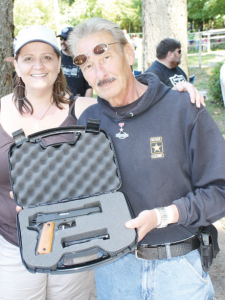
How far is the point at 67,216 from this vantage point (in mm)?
1824

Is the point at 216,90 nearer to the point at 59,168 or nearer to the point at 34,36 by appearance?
the point at 34,36

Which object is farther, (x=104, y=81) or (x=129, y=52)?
(x=129, y=52)

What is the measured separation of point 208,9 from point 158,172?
1149 inches

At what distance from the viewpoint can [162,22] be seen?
5664mm

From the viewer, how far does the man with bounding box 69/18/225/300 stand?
59.1 inches

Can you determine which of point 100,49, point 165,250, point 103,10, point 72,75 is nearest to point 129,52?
point 100,49

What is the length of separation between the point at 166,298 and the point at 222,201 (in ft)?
2.11

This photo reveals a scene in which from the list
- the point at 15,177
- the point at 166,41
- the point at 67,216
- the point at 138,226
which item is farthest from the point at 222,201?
the point at 166,41

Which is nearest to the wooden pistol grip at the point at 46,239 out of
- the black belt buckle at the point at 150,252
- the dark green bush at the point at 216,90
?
the black belt buckle at the point at 150,252

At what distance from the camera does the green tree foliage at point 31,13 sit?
3041 cm

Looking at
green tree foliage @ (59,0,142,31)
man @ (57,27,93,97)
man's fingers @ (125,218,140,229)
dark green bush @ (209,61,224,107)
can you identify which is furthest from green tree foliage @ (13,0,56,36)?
man's fingers @ (125,218,140,229)

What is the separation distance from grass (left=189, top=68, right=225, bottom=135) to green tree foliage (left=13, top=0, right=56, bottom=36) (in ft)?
75.2

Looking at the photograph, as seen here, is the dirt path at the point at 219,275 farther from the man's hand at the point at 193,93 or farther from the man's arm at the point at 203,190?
the man's hand at the point at 193,93

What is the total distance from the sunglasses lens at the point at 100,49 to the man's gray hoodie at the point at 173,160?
37 cm
